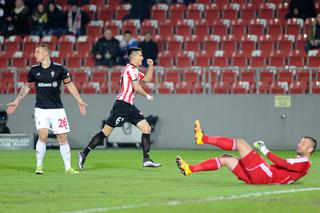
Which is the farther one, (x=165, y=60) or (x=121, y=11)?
(x=121, y=11)

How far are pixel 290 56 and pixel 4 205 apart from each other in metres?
16.1

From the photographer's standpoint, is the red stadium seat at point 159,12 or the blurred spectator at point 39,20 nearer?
the red stadium seat at point 159,12

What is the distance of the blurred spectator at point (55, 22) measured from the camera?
29.3 metres

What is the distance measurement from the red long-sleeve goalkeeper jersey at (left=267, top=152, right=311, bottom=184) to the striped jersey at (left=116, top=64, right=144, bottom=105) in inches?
181

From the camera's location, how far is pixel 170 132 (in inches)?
1021

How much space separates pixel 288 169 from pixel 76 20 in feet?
57.4

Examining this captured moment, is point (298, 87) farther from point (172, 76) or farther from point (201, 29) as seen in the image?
point (201, 29)

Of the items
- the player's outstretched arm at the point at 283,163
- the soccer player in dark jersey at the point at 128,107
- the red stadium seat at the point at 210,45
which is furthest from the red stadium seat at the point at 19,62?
the player's outstretched arm at the point at 283,163

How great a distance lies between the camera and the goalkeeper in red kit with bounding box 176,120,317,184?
12.8 metres

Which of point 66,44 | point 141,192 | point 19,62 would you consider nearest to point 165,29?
point 66,44

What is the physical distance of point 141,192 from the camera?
12477mm

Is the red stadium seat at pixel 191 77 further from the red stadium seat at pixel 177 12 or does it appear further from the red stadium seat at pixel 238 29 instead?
the red stadium seat at pixel 177 12

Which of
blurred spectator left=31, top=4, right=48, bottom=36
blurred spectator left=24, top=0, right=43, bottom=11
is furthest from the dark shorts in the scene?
blurred spectator left=24, top=0, right=43, bottom=11

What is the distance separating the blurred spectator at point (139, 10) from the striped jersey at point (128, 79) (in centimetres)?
1219
